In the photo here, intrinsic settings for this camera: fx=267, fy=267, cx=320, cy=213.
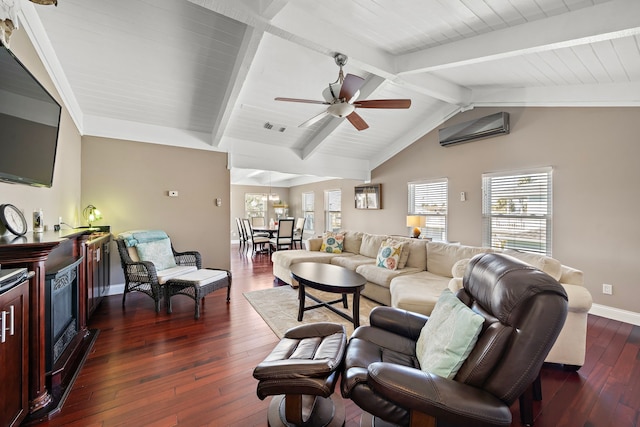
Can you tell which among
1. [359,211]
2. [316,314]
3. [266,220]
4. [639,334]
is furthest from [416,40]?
[266,220]

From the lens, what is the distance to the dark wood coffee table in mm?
2723

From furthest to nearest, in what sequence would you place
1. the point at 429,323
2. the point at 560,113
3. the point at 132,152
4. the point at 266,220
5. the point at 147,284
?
the point at 266,220
the point at 132,152
the point at 560,113
the point at 147,284
the point at 429,323

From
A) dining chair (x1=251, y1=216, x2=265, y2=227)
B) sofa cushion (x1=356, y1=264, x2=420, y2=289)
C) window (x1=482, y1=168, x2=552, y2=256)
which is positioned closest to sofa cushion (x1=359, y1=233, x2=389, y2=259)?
sofa cushion (x1=356, y1=264, x2=420, y2=289)

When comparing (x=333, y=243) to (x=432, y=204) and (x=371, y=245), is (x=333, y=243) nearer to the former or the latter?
(x=371, y=245)

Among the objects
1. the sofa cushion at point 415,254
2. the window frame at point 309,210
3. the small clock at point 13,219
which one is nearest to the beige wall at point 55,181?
the small clock at point 13,219

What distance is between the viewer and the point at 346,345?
1.66 m

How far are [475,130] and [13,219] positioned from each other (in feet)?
18.3

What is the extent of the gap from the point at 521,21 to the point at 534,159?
7.20 feet

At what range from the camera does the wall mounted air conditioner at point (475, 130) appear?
416cm

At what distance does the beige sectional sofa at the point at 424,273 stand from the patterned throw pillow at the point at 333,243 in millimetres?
105

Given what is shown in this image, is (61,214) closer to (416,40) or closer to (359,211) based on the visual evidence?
(416,40)

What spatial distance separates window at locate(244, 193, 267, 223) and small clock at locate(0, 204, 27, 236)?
8560 millimetres

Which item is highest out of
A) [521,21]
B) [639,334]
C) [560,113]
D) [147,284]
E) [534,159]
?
[521,21]

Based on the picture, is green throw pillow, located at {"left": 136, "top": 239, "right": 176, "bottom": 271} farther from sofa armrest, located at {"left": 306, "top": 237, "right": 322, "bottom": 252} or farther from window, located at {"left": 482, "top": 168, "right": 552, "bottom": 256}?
window, located at {"left": 482, "top": 168, "right": 552, "bottom": 256}
